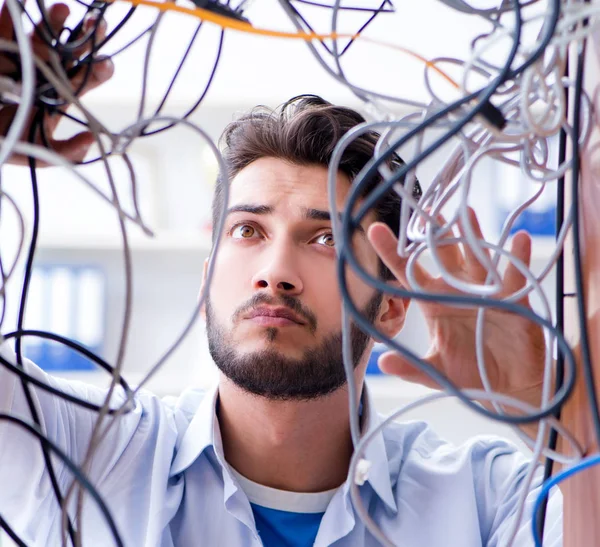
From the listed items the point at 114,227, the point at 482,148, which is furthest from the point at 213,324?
the point at 114,227

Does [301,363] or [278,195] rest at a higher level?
[278,195]

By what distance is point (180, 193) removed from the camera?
2.49 meters

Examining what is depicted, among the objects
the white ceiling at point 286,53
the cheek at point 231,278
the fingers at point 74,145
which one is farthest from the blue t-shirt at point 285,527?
the white ceiling at point 286,53

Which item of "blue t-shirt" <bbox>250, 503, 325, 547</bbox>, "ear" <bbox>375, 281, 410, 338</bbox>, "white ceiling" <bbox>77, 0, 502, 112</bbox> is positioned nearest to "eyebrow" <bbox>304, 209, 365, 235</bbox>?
"ear" <bbox>375, 281, 410, 338</bbox>

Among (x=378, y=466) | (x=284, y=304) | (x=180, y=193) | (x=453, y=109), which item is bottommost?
(x=378, y=466)

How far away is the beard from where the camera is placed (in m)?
1.21

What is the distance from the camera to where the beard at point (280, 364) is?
121 cm

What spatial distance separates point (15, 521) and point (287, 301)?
0.55m

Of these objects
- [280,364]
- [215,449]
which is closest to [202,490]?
[215,449]

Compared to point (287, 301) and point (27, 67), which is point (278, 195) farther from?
point (27, 67)

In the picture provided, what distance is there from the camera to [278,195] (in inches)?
52.7

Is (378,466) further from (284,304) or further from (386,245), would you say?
(386,245)

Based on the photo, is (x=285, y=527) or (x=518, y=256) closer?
(x=518, y=256)

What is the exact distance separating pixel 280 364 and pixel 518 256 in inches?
22.0
